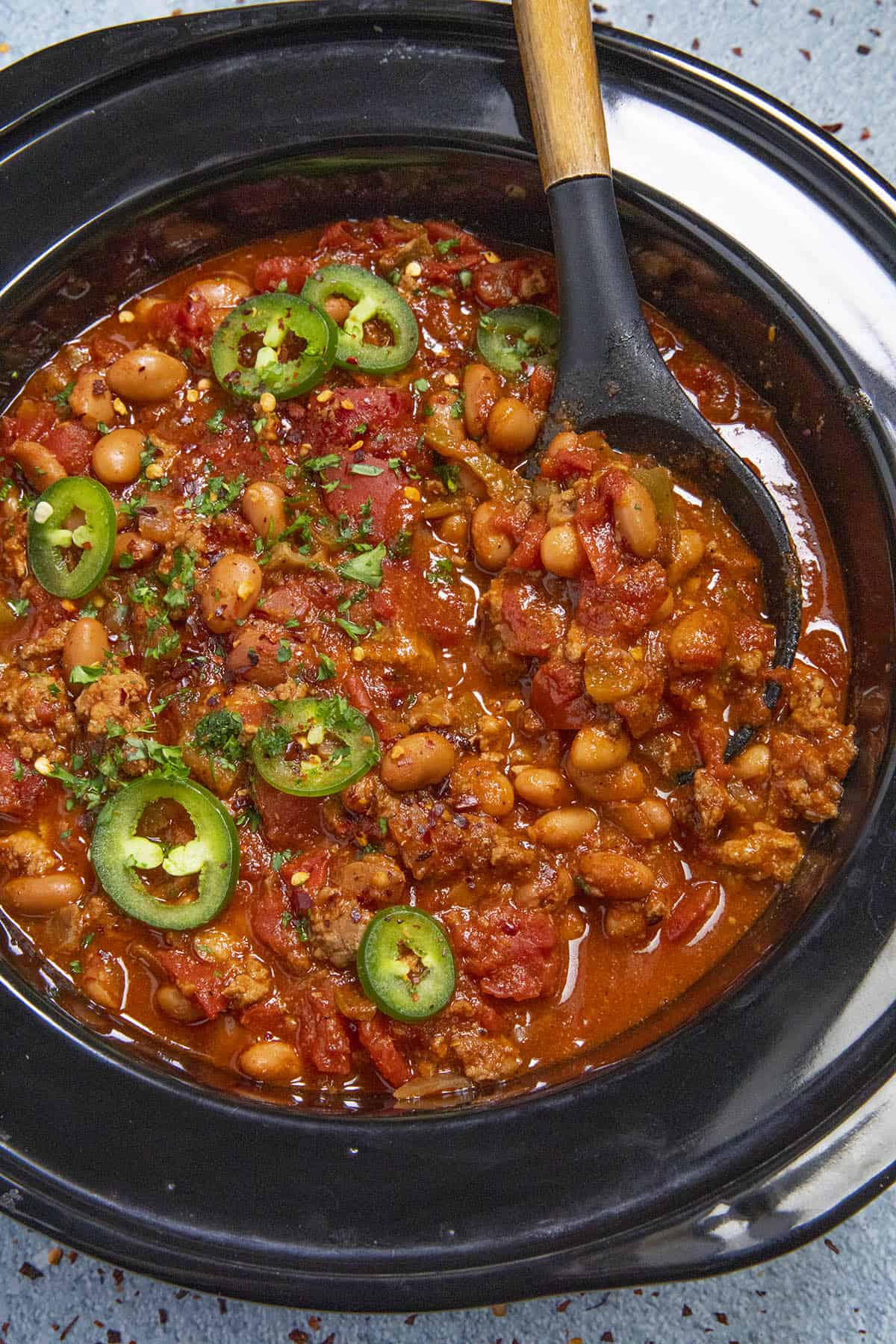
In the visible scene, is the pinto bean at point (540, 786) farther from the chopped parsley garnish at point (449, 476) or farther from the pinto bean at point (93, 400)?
the pinto bean at point (93, 400)

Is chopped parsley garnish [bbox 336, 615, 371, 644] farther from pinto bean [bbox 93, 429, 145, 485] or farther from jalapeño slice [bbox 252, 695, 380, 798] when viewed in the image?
pinto bean [bbox 93, 429, 145, 485]

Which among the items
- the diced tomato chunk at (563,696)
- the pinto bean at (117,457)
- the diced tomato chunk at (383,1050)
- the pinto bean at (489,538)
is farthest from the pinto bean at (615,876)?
the pinto bean at (117,457)

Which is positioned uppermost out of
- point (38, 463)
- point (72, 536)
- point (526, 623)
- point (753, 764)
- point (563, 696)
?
point (753, 764)

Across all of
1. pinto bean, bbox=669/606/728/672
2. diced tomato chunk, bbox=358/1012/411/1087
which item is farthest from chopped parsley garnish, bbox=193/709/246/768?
pinto bean, bbox=669/606/728/672

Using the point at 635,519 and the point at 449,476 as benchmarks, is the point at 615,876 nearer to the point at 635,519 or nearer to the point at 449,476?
the point at 635,519

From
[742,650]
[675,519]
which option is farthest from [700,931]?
[675,519]

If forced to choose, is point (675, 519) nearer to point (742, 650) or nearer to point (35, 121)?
point (742, 650)

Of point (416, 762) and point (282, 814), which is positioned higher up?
point (416, 762)

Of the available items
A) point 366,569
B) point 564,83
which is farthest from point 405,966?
point 564,83
